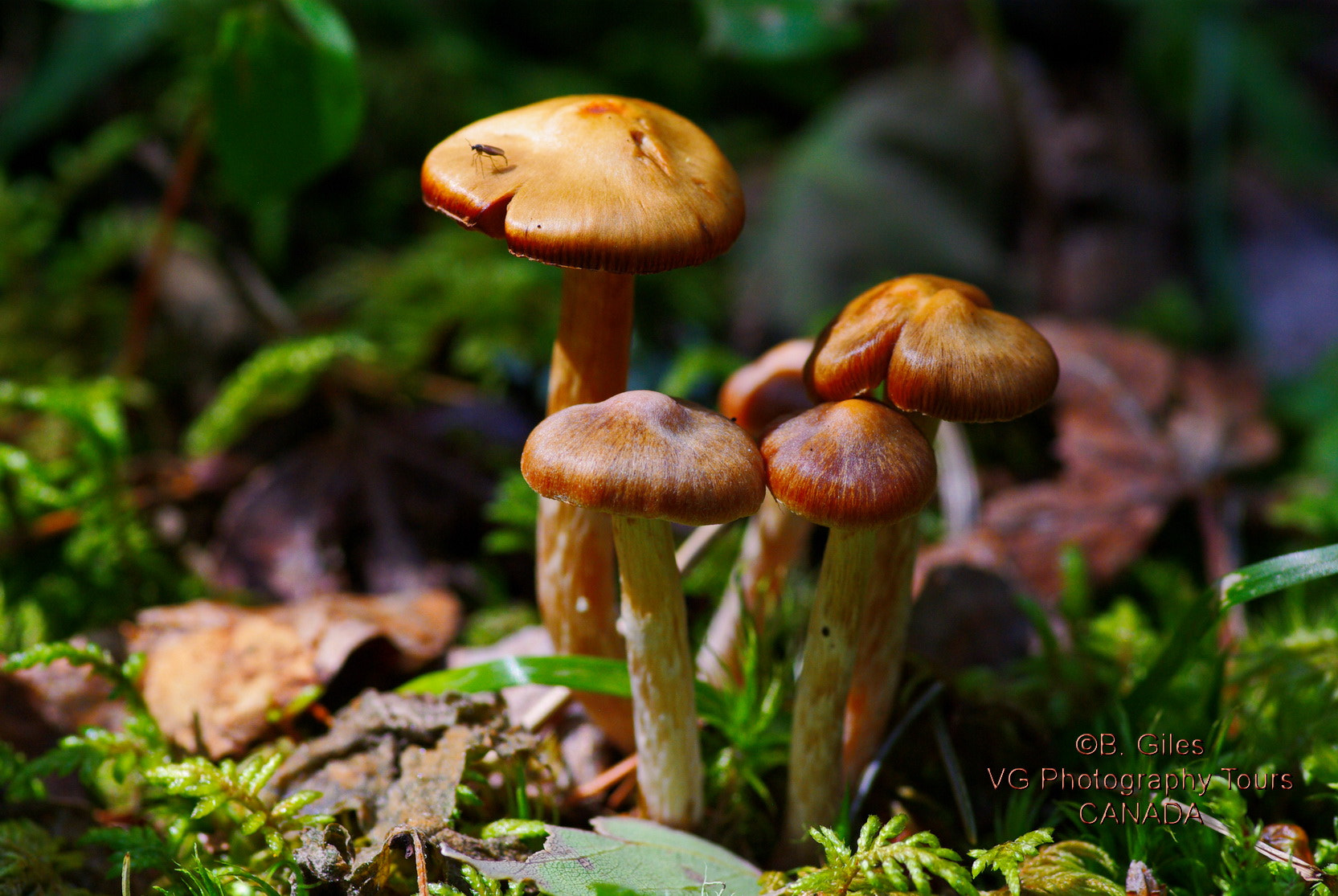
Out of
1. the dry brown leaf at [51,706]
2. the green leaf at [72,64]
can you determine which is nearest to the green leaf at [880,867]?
the dry brown leaf at [51,706]

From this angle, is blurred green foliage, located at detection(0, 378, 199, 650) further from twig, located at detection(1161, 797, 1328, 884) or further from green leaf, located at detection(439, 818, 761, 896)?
twig, located at detection(1161, 797, 1328, 884)

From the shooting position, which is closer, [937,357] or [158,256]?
[937,357]

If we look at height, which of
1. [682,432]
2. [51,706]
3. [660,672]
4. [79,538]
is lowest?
[51,706]

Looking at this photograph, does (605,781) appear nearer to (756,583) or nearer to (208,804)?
(756,583)

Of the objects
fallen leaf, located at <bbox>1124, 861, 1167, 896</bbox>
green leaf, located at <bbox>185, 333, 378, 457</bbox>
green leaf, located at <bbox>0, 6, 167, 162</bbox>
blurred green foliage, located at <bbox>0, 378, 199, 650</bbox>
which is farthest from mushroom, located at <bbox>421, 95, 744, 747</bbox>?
green leaf, located at <bbox>0, 6, 167, 162</bbox>

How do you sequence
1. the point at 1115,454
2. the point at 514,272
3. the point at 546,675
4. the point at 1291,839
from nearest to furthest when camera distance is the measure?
the point at 1291,839
the point at 546,675
the point at 1115,454
the point at 514,272

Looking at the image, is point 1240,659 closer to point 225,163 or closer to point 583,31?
point 225,163

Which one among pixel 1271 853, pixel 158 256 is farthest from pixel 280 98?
pixel 1271 853
